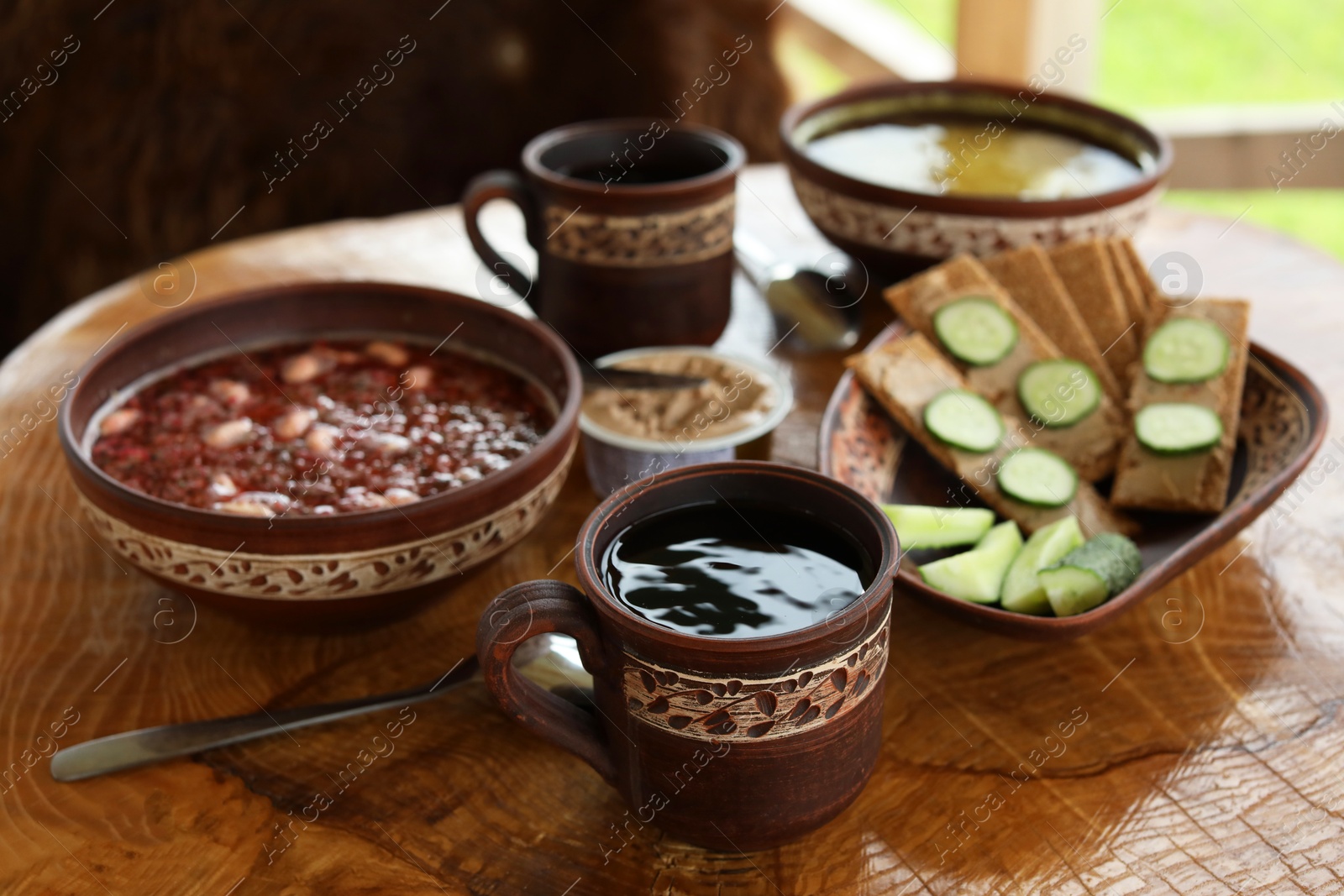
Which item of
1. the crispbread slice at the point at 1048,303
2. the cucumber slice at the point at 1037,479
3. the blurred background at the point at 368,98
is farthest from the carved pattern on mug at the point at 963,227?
the blurred background at the point at 368,98

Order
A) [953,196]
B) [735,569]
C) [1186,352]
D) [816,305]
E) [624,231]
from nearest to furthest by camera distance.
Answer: [735,569]
[1186,352]
[624,231]
[953,196]
[816,305]

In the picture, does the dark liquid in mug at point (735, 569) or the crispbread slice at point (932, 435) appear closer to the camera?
the dark liquid in mug at point (735, 569)

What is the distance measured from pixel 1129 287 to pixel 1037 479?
50 centimetres

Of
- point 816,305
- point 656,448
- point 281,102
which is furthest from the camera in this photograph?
point 281,102

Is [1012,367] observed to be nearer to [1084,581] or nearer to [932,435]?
[932,435]

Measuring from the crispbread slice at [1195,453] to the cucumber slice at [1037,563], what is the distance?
0.60 feet

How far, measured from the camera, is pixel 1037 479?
1.75 metres

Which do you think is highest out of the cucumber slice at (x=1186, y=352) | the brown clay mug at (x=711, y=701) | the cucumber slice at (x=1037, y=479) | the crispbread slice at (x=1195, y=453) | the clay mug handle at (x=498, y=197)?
the clay mug handle at (x=498, y=197)

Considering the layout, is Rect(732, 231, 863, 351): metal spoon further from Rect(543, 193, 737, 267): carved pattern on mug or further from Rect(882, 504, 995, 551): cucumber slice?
Rect(882, 504, 995, 551): cucumber slice

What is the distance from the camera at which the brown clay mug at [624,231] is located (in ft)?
6.62

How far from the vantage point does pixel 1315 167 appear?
3803 millimetres

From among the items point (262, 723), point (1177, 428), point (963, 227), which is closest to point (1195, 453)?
point (1177, 428)

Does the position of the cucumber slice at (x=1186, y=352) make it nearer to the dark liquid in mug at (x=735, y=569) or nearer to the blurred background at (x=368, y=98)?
the dark liquid in mug at (x=735, y=569)

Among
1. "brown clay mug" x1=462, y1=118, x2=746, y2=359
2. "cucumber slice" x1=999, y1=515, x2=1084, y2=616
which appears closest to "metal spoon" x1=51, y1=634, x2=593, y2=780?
"cucumber slice" x1=999, y1=515, x2=1084, y2=616
